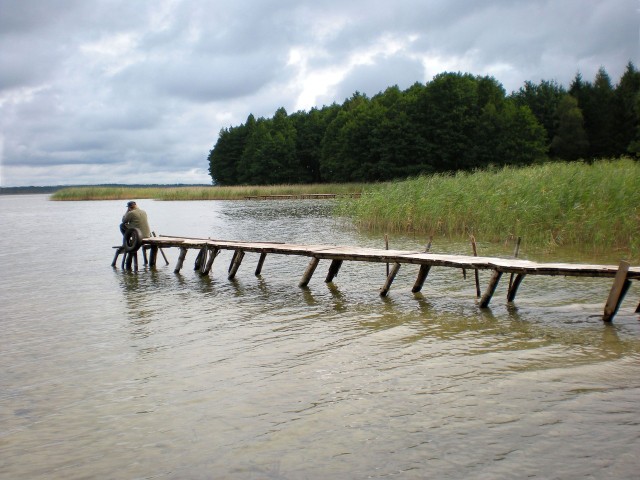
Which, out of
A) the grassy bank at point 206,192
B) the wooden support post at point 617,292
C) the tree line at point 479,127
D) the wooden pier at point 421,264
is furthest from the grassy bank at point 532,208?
the tree line at point 479,127

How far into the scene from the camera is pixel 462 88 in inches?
2768

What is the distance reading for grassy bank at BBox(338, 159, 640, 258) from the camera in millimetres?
16438

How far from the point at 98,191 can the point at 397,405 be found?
2927 inches

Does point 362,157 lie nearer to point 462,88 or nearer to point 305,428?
point 462,88

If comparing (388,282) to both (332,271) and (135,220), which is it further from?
(135,220)

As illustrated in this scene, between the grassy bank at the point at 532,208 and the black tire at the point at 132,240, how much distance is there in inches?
389

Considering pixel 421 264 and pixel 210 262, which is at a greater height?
pixel 421 264

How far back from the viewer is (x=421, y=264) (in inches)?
461

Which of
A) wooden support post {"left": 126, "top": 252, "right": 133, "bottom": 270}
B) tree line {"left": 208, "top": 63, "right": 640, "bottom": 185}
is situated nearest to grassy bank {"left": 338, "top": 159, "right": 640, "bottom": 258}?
wooden support post {"left": 126, "top": 252, "right": 133, "bottom": 270}

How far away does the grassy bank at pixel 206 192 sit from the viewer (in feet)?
218

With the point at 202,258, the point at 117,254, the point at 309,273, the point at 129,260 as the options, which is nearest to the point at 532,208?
the point at 309,273

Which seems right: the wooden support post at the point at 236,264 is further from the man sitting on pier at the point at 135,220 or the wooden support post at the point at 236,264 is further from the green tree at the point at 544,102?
the green tree at the point at 544,102

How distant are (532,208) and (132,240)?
11.5m

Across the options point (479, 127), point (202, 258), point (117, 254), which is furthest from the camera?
point (479, 127)
